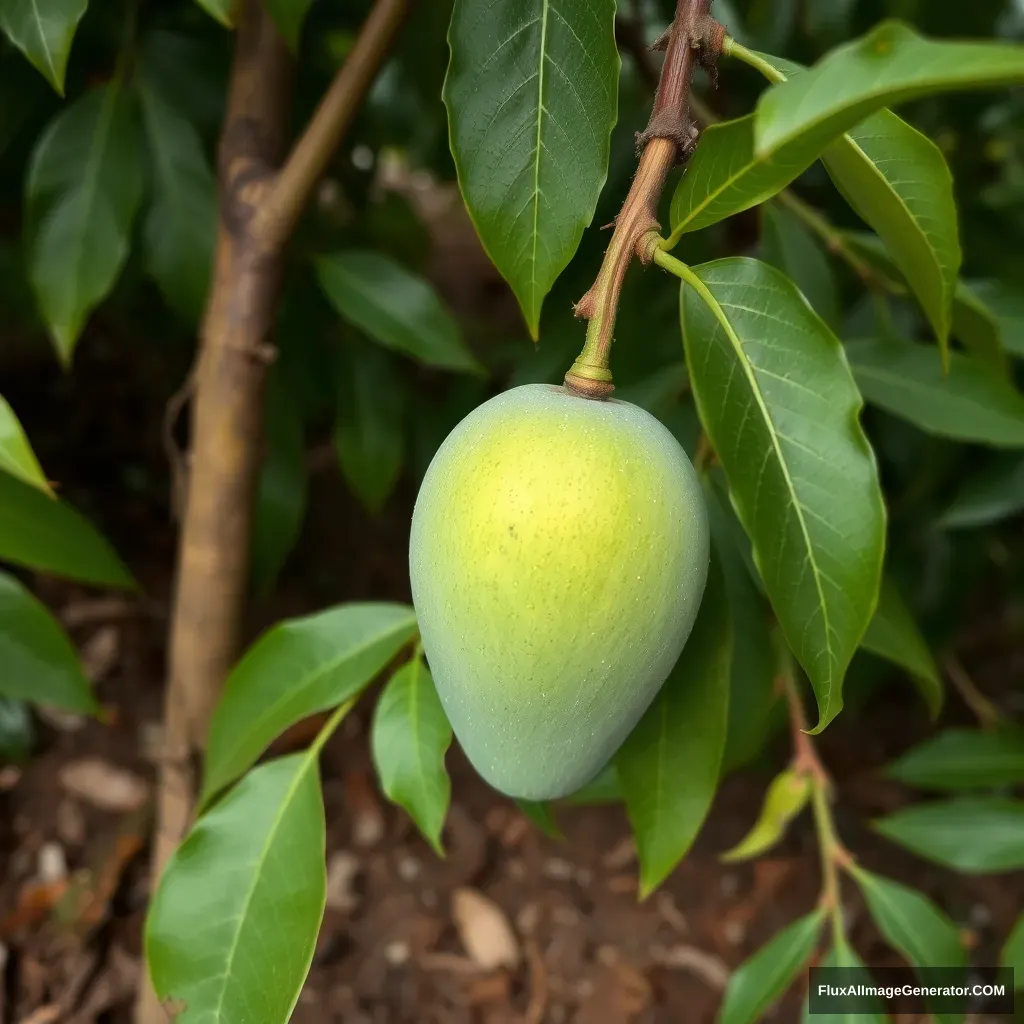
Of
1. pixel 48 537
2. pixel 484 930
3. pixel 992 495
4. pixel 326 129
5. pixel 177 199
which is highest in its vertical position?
pixel 326 129

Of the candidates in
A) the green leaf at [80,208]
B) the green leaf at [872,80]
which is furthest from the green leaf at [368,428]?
the green leaf at [872,80]

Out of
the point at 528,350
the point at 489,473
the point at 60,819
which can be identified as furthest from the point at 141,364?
the point at 489,473

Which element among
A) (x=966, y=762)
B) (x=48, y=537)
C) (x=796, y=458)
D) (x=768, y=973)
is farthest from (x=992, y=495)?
(x=48, y=537)

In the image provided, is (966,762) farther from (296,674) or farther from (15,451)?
(15,451)

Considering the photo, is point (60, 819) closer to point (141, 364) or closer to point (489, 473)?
point (141, 364)

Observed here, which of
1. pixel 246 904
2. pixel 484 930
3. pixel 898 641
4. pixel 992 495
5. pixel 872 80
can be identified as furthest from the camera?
pixel 484 930

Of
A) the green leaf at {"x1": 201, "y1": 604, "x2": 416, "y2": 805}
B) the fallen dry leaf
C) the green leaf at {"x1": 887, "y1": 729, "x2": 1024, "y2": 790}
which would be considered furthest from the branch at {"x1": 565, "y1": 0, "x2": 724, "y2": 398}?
the fallen dry leaf
